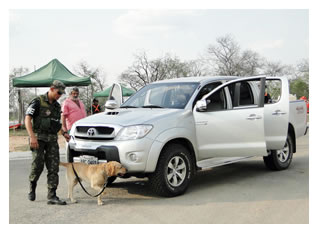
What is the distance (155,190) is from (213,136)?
141 cm

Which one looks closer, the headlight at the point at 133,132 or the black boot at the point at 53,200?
the headlight at the point at 133,132

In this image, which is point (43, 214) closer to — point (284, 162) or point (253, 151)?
point (253, 151)

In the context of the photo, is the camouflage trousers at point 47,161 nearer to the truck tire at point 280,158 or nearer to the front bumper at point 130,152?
the front bumper at point 130,152

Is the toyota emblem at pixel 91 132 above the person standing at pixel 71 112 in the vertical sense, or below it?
below

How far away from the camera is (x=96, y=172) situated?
540 cm

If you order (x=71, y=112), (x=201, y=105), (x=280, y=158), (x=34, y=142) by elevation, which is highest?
(x=201, y=105)

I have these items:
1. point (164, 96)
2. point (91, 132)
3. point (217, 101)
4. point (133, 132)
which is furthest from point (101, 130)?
point (217, 101)

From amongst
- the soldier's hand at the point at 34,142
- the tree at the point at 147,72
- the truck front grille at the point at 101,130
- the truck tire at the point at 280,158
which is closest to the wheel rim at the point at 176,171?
the truck front grille at the point at 101,130

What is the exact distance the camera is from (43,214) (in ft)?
16.5

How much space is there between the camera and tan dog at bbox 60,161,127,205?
525 centimetres

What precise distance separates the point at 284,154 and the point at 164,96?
3.02 m

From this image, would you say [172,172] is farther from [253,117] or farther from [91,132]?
[253,117]

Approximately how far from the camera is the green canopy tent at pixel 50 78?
18.0 metres

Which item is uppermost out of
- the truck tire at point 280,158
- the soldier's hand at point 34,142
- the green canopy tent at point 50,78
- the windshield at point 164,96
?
the green canopy tent at point 50,78
